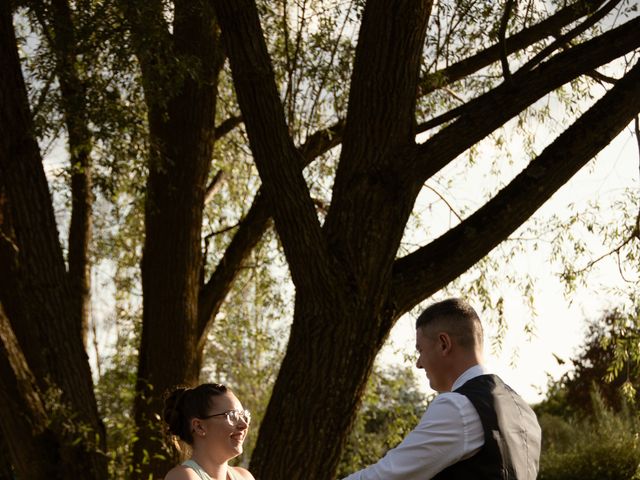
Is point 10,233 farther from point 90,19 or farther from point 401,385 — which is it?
point 401,385

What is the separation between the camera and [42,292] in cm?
780

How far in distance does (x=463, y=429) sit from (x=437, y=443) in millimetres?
101

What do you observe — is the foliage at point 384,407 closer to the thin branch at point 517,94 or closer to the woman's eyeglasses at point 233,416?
the thin branch at point 517,94

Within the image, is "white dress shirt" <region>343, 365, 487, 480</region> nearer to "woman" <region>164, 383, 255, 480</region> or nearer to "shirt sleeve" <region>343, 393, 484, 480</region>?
"shirt sleeve" <region>343, 393, 484, 480</region>

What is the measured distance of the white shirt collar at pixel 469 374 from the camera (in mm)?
3676

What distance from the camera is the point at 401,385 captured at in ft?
39.4

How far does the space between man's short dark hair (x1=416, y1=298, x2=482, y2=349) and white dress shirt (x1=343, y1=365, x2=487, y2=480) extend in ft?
0.99

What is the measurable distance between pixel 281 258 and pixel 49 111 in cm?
401

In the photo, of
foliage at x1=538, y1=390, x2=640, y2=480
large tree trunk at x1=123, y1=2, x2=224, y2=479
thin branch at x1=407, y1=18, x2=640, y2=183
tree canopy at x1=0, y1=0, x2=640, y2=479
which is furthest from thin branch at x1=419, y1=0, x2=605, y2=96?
foliage at x1=538, y1=390, x2=640, y2=480

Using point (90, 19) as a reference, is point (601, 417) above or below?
below

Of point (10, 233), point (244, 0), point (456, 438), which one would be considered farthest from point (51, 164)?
point (456, 438)

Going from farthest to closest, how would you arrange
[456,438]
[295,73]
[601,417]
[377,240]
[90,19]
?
[601,417]
[295,73]
[90,19]
[377,240]
[456,438]

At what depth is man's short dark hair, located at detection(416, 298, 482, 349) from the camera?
3760 millimetres

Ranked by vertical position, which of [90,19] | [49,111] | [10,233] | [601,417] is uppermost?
[90,19]
